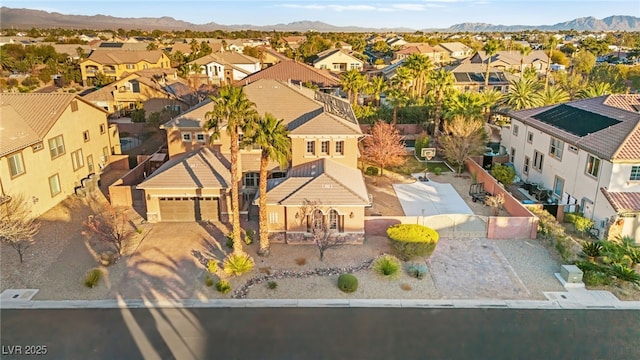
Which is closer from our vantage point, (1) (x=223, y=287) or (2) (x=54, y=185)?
(1) (x=223, y=287)

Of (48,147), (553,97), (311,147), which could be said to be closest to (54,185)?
(48,147)

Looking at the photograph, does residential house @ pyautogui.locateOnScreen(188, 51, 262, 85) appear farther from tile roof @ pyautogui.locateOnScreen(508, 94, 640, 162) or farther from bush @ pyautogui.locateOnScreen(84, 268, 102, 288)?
bush @ pyautogui.locateOnScreen(84, 268, 102, 288)

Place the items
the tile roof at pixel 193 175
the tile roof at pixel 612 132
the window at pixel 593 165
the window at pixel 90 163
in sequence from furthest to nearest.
A: the window at pixel 90 163 → the tile roof at pixel 193 175 → the window at pixel 593 165 → the tile roof at pixel 612 132

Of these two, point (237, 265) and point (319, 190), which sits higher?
point (319, 190)

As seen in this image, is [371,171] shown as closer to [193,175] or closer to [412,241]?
[412,241]

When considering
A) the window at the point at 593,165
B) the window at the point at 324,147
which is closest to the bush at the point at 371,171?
the window at the point at 324,147

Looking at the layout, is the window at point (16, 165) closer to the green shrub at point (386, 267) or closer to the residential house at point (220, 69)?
the green shrub at point (386, 267)

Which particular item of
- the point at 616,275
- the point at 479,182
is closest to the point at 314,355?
the point at 616,275
